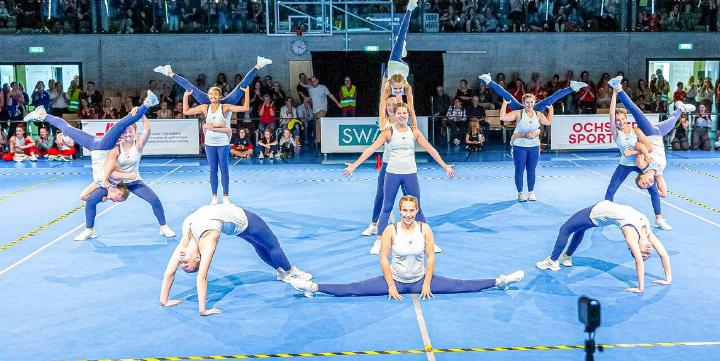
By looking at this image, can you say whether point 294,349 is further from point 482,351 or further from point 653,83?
point 653,83

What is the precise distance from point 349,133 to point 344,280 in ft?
39.1

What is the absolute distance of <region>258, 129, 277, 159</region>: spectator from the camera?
20.6 m

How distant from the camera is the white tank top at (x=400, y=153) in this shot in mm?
9617

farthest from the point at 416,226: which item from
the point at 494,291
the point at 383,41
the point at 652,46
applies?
the point at 652,46

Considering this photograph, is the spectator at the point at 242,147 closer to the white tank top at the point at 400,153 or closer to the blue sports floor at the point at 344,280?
the blue sports floor at the point at 344,280

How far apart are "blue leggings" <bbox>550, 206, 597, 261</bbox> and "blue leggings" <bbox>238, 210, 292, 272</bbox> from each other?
10.1 feet

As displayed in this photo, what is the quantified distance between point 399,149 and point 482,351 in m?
3.73

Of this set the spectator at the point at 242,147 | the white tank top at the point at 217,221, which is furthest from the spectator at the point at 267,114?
the white tank top at the point at 217,221

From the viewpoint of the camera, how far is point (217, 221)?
733cm

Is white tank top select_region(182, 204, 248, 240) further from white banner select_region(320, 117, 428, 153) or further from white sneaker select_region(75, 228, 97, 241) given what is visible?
white banner select_region(320, 117, 428, 153)

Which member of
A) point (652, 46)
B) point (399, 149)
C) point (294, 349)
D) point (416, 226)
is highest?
point (652, 46)

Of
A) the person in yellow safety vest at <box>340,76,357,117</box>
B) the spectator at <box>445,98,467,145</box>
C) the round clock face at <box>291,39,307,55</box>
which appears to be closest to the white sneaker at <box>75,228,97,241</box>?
the person in yellow safety vest at <box>340,76,357,117</box>

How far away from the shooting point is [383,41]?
80.7ft

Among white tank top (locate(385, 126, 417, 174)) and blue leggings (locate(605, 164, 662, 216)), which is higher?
white tank top (locate(385, 126, 417, 174))
